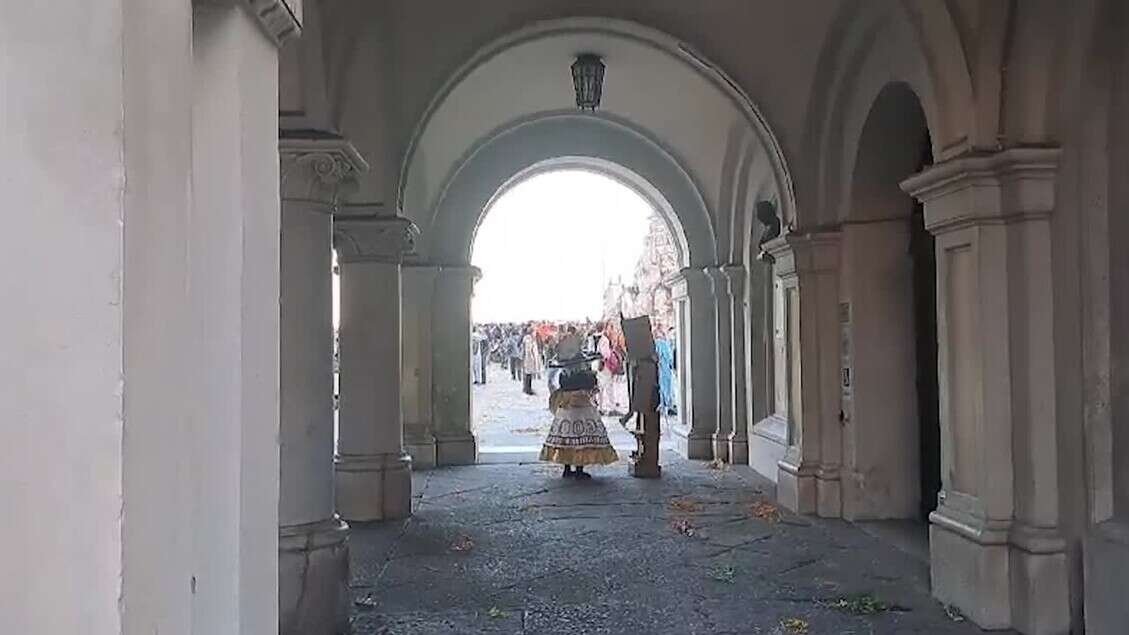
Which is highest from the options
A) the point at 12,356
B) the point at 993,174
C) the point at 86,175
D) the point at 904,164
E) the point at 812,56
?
the point at 812,56

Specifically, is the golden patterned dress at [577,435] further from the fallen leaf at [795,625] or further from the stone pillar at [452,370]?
the fallen leaf at [795,625]

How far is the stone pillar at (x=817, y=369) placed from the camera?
8633mm

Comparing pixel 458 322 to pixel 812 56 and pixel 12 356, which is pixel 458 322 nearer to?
pixel 812 56

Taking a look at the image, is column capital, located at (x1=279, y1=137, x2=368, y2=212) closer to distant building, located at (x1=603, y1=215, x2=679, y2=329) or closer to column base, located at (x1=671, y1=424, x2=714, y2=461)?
column base, located at (x1=671, y1=424, x2=714, y2=461)

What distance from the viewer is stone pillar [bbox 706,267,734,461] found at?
12891mm

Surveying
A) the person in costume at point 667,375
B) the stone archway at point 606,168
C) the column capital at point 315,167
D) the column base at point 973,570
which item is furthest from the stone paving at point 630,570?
the person in costume at point 667,375

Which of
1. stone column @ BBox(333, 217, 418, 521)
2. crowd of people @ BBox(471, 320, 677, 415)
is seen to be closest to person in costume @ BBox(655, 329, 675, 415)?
crowd of people @ BBox(471, 320, 677, 415)

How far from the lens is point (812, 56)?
8.56m

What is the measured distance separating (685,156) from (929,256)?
5564 mm

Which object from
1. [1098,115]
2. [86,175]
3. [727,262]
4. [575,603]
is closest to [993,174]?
[1098,115]

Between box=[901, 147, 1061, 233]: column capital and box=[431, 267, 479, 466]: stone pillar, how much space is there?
8.40 m

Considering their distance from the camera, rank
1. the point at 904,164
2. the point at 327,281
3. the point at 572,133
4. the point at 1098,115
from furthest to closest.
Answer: the point at 572,133 < the point at 904,164 < the point at 327,281 < the point at 1098,115

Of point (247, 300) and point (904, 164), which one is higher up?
point (904, 164)

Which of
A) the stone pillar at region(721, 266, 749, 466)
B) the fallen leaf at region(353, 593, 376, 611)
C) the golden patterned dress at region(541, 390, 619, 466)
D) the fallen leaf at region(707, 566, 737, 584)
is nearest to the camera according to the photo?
the fallen leaf at region(353, 593, 376, 611)
